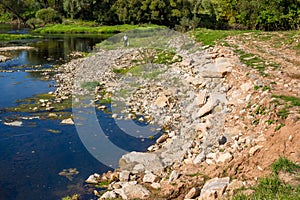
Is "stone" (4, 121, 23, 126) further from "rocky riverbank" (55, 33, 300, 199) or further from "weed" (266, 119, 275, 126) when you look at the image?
"weed" (266, 119, 275, 126)

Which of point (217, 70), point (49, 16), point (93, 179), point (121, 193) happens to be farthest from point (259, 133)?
point (49, 16)

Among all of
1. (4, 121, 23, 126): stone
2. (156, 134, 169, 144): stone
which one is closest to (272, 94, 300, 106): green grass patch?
(156, 134, 169, 144): stone

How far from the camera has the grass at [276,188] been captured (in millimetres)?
5986

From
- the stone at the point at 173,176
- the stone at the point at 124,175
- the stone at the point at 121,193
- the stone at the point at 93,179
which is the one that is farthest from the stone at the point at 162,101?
the stone at the point at 121,193

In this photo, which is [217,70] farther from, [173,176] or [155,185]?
[155,185]

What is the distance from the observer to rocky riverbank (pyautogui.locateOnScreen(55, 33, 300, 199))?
8.87m

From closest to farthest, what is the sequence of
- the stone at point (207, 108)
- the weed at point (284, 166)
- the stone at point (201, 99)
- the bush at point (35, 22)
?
the weed at point (284, 166)
the stone at point (207, 108)
the stone at point (201, 99)
the bush at point (35, 22)

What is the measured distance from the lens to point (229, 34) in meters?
26.7

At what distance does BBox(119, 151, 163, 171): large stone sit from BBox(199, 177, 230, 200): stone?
2.51m

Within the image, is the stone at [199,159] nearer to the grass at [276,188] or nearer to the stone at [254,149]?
the stone at [254,149]

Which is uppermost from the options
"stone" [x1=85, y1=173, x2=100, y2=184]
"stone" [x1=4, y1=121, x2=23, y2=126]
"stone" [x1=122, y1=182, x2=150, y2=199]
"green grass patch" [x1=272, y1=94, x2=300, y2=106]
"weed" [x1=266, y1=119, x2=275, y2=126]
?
"green grass patch" [x1=272, y1=94, x2=300, y2=106]

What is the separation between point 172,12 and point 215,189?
5411 cm

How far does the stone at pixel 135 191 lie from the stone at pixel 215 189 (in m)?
1.64

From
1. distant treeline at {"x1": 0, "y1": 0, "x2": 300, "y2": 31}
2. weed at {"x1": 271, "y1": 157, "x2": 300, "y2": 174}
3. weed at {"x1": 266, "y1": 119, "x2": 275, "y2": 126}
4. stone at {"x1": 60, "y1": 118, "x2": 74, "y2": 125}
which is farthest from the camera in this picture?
distant treeline at {"x1": 0, "y1": 0, "x2": 300, "y2": 31}
